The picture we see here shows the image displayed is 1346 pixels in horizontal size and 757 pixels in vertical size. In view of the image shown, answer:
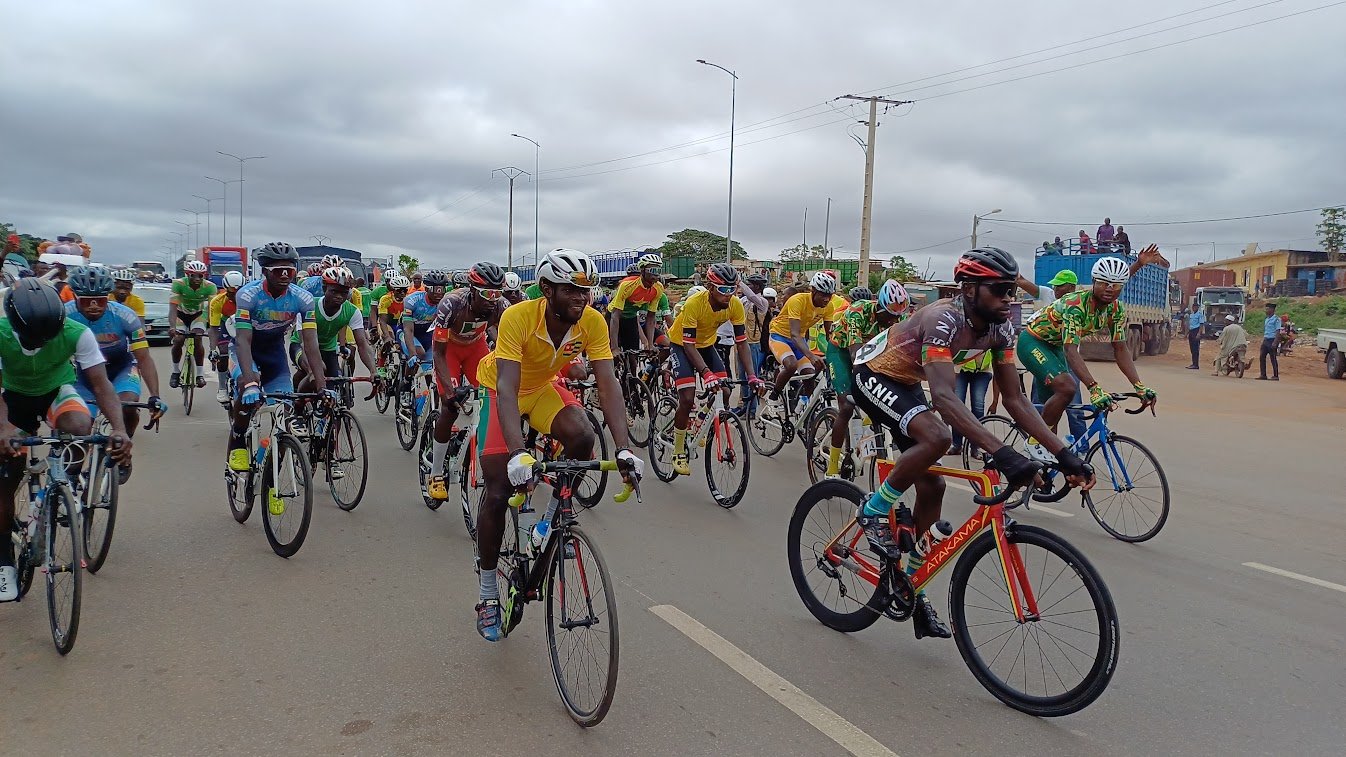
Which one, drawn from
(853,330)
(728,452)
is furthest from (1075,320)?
(728,452)

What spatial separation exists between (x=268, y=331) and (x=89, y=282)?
1.34 meters

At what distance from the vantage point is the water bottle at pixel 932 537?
14.3 feet

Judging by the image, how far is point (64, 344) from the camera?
4914mm

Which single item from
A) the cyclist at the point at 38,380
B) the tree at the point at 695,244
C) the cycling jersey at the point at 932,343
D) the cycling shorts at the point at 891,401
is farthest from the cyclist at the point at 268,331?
the tree at the point at 695,244

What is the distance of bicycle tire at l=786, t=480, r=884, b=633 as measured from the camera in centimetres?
458

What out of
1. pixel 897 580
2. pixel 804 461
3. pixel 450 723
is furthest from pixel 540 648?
pixel 804 461

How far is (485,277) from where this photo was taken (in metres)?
7.15

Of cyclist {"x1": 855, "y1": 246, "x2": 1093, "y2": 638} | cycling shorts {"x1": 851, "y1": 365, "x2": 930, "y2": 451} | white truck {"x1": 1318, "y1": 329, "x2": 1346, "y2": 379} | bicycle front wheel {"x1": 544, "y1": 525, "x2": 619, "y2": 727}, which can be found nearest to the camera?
bicycle front wheel {"x1": 544, "y1": 525, "x2": 619, "y2": 727}

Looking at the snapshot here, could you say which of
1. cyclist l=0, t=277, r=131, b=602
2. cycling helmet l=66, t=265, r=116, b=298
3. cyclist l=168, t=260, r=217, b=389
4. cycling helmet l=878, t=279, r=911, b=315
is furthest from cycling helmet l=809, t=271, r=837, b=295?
cyclist l=168, t=260, r=217, b=389

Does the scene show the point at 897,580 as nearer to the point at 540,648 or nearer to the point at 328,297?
the point at 540,648

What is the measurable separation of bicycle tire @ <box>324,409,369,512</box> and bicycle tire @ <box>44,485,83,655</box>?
2.60 meters

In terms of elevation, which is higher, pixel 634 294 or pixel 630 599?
pixel 634 294

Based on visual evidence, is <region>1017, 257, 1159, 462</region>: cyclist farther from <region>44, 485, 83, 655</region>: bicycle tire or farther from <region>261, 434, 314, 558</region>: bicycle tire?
<region>44, 485, 83, 655</region>: bicycle tire

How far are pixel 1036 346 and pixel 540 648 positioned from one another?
17.2ft
